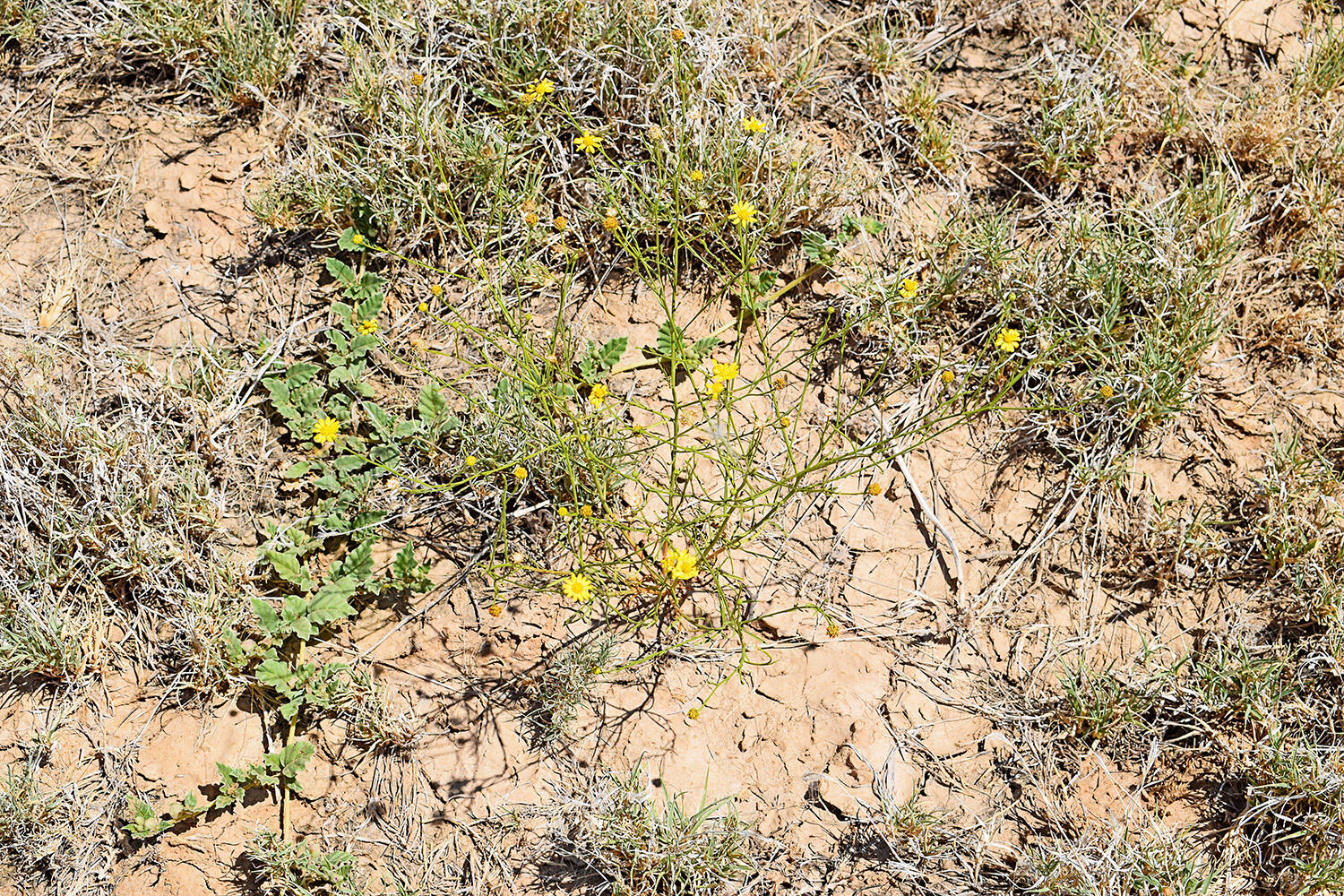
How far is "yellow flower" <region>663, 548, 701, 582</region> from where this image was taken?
246 cm

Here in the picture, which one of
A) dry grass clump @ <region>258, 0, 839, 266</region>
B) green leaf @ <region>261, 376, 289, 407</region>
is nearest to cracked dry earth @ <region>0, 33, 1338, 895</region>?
green leaf @ <region>261, 376, 289, 407</region>

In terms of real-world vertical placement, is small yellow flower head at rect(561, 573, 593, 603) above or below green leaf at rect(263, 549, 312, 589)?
above

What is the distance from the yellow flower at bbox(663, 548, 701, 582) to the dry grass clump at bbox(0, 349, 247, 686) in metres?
1.18

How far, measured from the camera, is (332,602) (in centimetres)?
267

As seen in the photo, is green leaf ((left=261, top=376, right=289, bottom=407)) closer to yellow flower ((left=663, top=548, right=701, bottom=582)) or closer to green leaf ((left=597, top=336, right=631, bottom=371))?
green leaf ((left=597, top=336, right=631, bottom=371))

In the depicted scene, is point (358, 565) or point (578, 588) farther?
point (358, 565)

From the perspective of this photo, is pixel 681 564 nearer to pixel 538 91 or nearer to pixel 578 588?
pixel 578 588

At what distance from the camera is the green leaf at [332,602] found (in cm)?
265

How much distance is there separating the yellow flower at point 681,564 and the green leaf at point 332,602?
34.2 inches

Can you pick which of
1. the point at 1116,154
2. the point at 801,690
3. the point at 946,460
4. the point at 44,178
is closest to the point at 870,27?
the point at 1116,154

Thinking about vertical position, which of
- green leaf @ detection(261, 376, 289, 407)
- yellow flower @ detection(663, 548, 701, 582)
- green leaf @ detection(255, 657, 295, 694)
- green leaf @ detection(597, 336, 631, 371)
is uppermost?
green leaf @ detection(597, 336, 631, 371)

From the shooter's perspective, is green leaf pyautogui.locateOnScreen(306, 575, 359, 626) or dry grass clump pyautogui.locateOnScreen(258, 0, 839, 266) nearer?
green leaf pyautogui.locateOnScreen(306, 575, 359, 626)

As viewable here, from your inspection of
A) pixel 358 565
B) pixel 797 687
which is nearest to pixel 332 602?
pixel 358 565

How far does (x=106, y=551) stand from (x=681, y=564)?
1.61 metres
